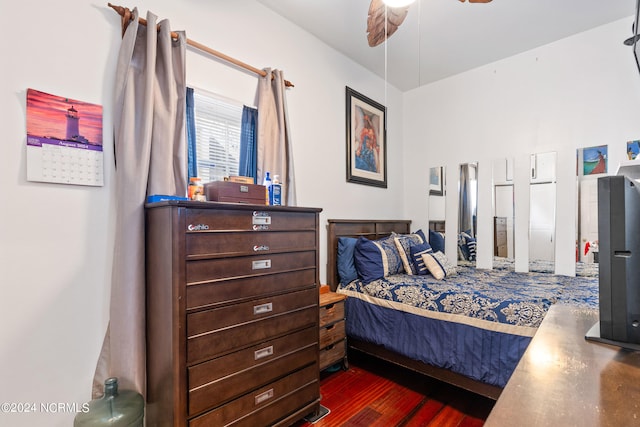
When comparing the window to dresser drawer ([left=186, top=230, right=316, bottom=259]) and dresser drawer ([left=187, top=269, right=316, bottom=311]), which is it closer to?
dresser drawer ([left=186, top=230, right=316, bottom=259])

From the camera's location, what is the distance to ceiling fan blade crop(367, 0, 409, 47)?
5.53ft

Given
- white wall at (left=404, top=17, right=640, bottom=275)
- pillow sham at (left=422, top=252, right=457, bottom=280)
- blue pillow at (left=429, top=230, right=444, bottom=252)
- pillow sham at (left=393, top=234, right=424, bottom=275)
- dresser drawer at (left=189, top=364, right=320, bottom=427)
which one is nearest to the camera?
dresser drawer at (left=189, top=364, right=320, bottom=427)

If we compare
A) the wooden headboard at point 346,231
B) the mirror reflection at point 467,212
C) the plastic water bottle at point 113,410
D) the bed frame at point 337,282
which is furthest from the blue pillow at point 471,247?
the plastic water bottle at point 113,410

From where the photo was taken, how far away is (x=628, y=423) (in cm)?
53

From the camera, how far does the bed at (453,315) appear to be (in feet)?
6.20

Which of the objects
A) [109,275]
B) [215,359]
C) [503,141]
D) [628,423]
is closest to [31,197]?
[109,275]

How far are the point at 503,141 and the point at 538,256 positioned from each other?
116 cm

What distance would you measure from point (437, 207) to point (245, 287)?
2.65 meters

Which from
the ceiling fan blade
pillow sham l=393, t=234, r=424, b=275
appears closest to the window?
the ceiling fan blade

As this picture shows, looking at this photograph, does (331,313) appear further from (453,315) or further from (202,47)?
(202,47)

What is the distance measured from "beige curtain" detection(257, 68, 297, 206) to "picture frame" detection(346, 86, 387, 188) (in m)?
0.88

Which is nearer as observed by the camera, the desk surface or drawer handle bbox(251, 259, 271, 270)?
the desk surface

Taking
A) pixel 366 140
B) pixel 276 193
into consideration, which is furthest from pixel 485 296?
pixel 366 140

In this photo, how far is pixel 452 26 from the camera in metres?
2.58
